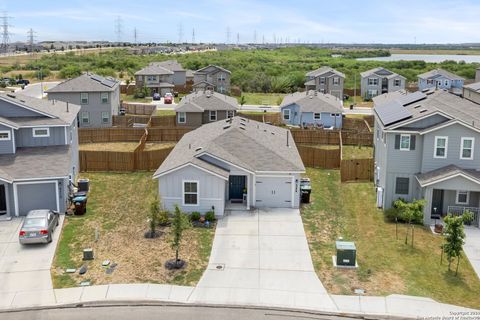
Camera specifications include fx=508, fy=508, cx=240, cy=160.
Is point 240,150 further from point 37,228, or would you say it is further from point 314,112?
point 314,112

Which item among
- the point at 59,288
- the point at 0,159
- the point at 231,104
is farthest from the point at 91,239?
the point at 231,104

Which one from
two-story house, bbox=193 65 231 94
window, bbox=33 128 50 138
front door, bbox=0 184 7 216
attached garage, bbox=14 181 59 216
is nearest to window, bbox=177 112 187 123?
window, bbox=33 128 50 138

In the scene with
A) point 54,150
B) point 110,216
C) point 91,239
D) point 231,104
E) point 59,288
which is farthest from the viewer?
point 231,104

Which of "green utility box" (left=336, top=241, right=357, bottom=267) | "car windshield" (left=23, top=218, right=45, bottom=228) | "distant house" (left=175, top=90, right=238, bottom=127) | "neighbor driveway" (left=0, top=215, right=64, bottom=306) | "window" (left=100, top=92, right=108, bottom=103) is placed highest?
"window" (left=100, top=92, right=108, bottom=103)

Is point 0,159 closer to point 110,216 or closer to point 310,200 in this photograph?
point 110,216

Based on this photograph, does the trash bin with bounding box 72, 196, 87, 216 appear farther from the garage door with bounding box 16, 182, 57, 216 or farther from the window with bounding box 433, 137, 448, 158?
the window with bounding box 433, 137, 448, 158

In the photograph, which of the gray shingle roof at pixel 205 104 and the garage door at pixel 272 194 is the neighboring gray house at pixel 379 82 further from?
the garage door at pixel 272 194

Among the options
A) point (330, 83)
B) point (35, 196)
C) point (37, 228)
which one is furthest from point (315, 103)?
point (37, 228)
